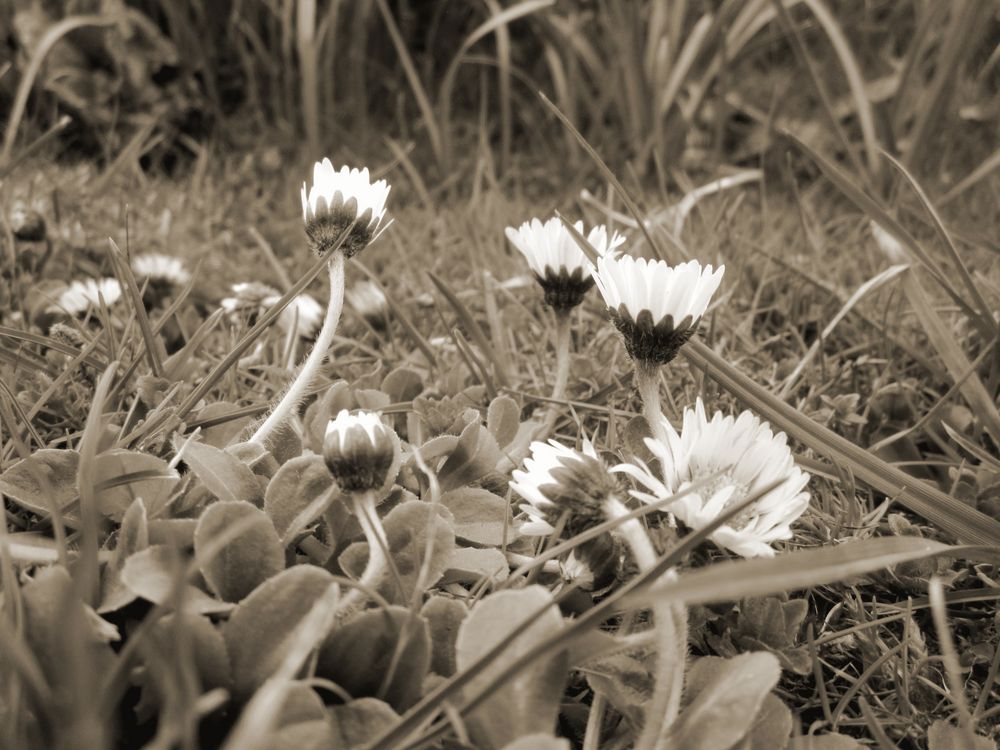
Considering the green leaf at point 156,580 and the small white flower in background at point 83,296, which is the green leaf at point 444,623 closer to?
the green leaf at point 156,580

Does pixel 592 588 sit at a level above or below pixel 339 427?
below

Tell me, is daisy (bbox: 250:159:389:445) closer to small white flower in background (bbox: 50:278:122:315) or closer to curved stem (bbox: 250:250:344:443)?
curved stem (bbox: 250:250:344:443)

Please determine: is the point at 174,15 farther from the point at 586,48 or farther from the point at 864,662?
the point at 864,662

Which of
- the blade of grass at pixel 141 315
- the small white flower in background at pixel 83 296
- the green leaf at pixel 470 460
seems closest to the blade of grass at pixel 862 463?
the green leaf at pixel 470 460

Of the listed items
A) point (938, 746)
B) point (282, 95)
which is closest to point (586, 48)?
point (282, 95)

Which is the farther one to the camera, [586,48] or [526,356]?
[586,48]

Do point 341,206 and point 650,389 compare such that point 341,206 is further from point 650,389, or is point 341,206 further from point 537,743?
point 537,743
